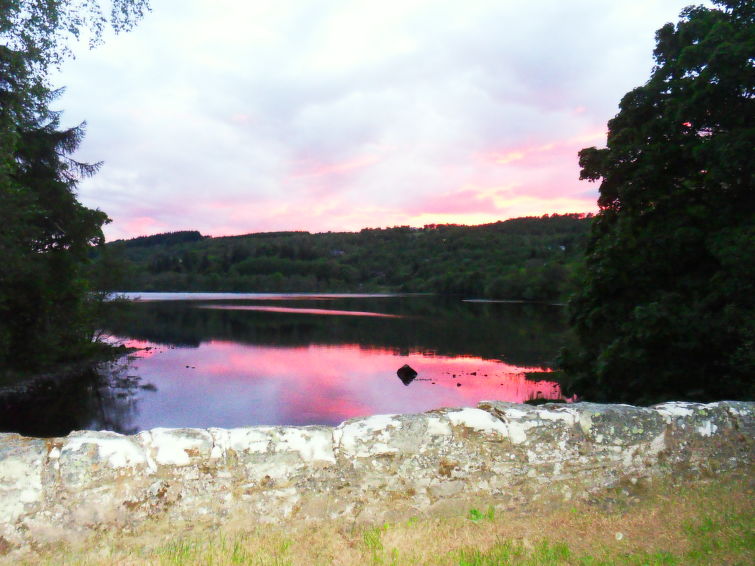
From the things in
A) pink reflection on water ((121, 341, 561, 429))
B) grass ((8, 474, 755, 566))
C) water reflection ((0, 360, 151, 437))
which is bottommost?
pink reflection on water ((121, 341, 561, 429))

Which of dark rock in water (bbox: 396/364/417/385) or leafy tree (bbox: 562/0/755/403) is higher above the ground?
leafy tree (bbox: 562/0/755/403)

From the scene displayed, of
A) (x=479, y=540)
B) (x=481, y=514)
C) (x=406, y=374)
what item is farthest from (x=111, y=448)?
(x=406, y=374)

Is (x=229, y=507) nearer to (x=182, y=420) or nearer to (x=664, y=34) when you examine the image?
(x=664, y=34)

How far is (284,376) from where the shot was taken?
2652 centimetres

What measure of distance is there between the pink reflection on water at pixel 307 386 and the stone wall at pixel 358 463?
14.1 m

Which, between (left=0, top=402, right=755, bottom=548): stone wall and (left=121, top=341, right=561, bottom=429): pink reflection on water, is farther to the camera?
(left=121, top=341, right=561, bottom=429): pink reflection on water

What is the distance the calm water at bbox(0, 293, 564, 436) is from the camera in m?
18.5

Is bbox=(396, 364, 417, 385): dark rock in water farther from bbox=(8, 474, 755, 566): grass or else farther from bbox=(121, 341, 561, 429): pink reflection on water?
bbox=(8, 474, 755, 566): grass

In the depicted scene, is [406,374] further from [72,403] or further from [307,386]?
[72,403]

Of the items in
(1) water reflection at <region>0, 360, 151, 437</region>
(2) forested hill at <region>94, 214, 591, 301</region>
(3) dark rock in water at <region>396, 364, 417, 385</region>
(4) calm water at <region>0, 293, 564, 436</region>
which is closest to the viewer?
(1) water reflection at <region>0, 360, 151, 437</region>

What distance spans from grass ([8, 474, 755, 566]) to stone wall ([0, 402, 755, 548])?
0.33ft

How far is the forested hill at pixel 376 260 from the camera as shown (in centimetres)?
10650

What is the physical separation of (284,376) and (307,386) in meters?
2.78

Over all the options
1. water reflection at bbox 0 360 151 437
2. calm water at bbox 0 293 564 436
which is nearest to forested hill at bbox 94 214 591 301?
calm water at bbox 0 293 564 436
